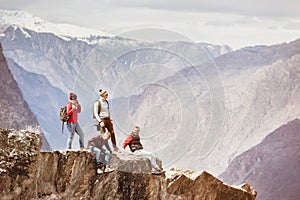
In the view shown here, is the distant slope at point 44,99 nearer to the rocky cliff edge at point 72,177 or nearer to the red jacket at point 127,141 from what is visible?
the rocky cliff edge at point 72,177

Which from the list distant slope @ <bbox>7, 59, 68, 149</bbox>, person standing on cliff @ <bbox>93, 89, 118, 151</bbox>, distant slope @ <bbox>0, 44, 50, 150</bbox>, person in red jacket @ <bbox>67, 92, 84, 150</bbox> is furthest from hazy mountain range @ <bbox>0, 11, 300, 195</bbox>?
distant slope @ <bbox>0, 44, 50, 150</bbox>

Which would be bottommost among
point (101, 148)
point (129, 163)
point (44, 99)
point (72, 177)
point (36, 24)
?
point (72, 177)

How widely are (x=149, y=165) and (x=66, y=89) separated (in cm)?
1223

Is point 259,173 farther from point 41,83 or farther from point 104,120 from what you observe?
point 104,120

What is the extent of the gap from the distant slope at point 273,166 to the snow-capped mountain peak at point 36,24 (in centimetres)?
845

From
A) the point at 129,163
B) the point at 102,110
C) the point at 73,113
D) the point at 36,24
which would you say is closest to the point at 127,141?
the point at 129,163

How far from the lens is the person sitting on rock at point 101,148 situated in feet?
44.5

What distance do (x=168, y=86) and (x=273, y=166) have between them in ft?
42.6

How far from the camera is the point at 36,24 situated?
25.8 metres

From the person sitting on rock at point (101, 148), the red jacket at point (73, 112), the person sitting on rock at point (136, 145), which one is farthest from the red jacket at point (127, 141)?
the red jacket at point (73, 112)

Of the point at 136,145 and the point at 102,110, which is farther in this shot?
the point at 136,145

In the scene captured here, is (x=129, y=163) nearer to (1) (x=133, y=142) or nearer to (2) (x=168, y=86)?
(1) (x=133, y=142)

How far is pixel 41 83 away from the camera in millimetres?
28203

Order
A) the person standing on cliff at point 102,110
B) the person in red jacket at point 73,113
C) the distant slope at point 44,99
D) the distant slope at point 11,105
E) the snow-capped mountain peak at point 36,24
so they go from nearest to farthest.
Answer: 1. the person standing on cliff at point 102,110
2. the person in red jacket at point 73,113
3. the snow-capped mountain peak at point 36,24
4. the distant slope at point 44,99
5. the distant slope at point 11,105
